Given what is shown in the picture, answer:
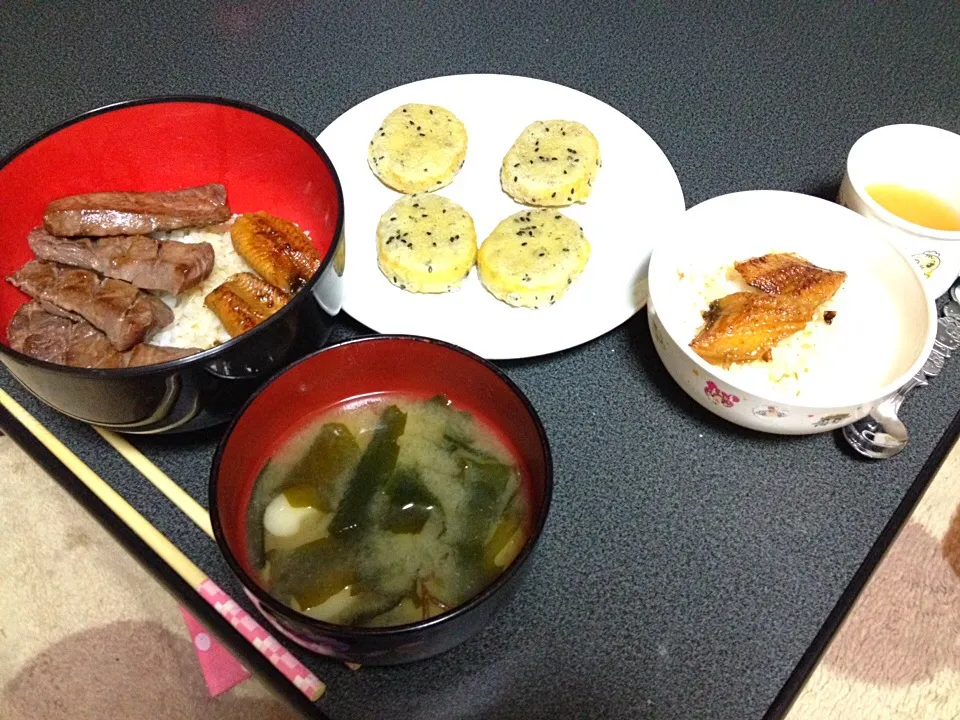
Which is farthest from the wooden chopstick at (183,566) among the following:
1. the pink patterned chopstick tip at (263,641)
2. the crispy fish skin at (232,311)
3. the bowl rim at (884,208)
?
the bowl rim at (884,208)

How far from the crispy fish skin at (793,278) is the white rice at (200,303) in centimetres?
76

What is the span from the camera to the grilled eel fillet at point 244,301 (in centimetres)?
103

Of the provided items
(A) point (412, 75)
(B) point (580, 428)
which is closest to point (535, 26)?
(A) point (412, 75)

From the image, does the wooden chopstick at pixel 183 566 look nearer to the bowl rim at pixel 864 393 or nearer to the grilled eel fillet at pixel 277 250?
the grilled eel fillet at pixel 277 250

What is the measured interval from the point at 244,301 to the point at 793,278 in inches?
30.6

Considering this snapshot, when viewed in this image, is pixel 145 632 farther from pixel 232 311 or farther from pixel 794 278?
pixel 794 278

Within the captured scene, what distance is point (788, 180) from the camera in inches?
54.6

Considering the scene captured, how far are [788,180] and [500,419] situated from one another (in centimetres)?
83

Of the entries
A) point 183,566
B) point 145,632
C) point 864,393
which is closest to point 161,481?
point 183,566

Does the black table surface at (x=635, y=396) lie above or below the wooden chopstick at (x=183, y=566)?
above

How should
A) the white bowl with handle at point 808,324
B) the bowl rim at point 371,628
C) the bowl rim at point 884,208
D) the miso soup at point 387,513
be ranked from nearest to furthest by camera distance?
1. the bowl rim at point 371,628
2. the miso soup at point 387,513
3. the white bowl with handle at point 808,324
4. the bowl rim at point 884,208

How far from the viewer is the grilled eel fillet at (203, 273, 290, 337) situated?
103 centimetres

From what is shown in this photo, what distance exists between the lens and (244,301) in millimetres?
1044

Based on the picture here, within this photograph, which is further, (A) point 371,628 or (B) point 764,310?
(B) point 764,310
